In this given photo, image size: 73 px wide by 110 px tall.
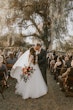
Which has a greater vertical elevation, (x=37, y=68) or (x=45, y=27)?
(x=37, y=68)

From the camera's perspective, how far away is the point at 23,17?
113 feet

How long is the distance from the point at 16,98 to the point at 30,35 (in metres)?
27.0

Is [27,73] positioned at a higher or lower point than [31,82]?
higher

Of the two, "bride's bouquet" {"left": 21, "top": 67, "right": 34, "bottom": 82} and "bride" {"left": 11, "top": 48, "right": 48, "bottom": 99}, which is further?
"bride's bouquet" {"left": 21, "top": 67, "right": 34, "bottom": 82}

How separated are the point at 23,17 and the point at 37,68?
2391 cm

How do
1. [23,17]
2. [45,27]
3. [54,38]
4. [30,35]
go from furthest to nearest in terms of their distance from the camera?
[30,35] → [23,17] → [45,27] → [54,38]

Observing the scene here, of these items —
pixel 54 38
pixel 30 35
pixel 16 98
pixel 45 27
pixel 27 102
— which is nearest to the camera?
pixel 27 102

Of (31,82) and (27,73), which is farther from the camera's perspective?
A: (27,73)

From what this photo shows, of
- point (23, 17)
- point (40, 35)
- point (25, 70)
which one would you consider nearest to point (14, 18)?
point (23, 17)

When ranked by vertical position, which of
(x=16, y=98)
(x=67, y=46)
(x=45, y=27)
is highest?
(x=16, y=98)

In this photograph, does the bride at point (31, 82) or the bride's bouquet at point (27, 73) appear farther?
the bride's bouquet at point (27, 73)

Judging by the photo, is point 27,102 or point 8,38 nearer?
point 27,102

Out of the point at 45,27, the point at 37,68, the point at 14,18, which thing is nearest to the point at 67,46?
the point at 45,27

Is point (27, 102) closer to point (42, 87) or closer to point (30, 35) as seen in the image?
point (42, 87)
